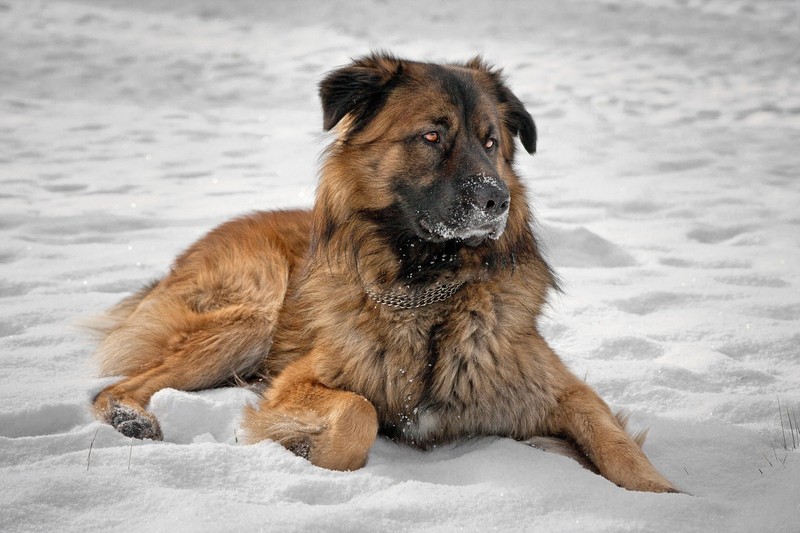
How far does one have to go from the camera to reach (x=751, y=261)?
5633 millimetres

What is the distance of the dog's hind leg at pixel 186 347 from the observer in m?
3.75

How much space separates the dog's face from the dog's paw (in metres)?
1.36

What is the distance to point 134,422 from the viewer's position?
330cm

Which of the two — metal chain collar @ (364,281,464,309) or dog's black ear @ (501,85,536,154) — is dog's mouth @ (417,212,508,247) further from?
dog's black ear @ (501,85,536,154)

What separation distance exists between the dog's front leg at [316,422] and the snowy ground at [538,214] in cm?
12

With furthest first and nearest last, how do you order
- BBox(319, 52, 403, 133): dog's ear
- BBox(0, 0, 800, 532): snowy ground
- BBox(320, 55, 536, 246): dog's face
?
BBox(319, 52, 403, 133): dog's ear < BBox(320, 55, 536, 246): dog's face < BBox(0, 0, 800, 532): snowy ground

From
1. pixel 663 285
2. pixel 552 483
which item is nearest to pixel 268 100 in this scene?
pixel 663 285

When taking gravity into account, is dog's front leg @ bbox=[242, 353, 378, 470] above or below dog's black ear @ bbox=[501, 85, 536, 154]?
below

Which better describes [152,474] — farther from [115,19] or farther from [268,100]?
[115,19]

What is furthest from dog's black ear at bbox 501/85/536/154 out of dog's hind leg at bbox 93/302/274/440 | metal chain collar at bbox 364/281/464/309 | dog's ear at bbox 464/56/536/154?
dog's hind leg at bbox 93/302/274/440

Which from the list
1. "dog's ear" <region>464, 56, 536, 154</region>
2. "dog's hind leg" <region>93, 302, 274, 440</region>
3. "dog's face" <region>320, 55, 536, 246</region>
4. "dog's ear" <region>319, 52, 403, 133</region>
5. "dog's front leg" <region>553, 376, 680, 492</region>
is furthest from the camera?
"dog's ear" <region>464, 56, 536, 154</region>

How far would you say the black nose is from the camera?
3.23m

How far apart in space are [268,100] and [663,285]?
7992 mm

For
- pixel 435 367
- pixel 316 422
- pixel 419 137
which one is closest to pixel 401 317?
pixel 435 367
